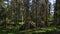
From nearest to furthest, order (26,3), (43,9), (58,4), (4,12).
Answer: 1. (58,4)
2. (26,3)
3. (43,9)
4. (4,12)

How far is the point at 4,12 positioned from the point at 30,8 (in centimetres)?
593

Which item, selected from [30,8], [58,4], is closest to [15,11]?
[30,8]

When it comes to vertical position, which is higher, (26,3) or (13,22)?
(26,3)

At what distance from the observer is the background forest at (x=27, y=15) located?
2538 cm

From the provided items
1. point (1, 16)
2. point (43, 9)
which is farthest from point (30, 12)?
point (1, 16)

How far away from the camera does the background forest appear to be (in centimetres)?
2538

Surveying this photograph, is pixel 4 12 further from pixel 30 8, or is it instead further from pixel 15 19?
pixel 30 8

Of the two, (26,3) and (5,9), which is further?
(5,9)

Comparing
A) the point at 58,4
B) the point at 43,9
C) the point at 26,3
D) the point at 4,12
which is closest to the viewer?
the point at 58,4

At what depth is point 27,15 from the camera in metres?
26.9

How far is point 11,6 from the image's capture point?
32.6 metres

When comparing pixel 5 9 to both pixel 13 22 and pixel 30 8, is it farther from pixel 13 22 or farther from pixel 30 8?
pixel 30 8

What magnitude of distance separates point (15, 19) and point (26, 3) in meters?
5.92

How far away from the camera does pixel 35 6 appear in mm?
28359
